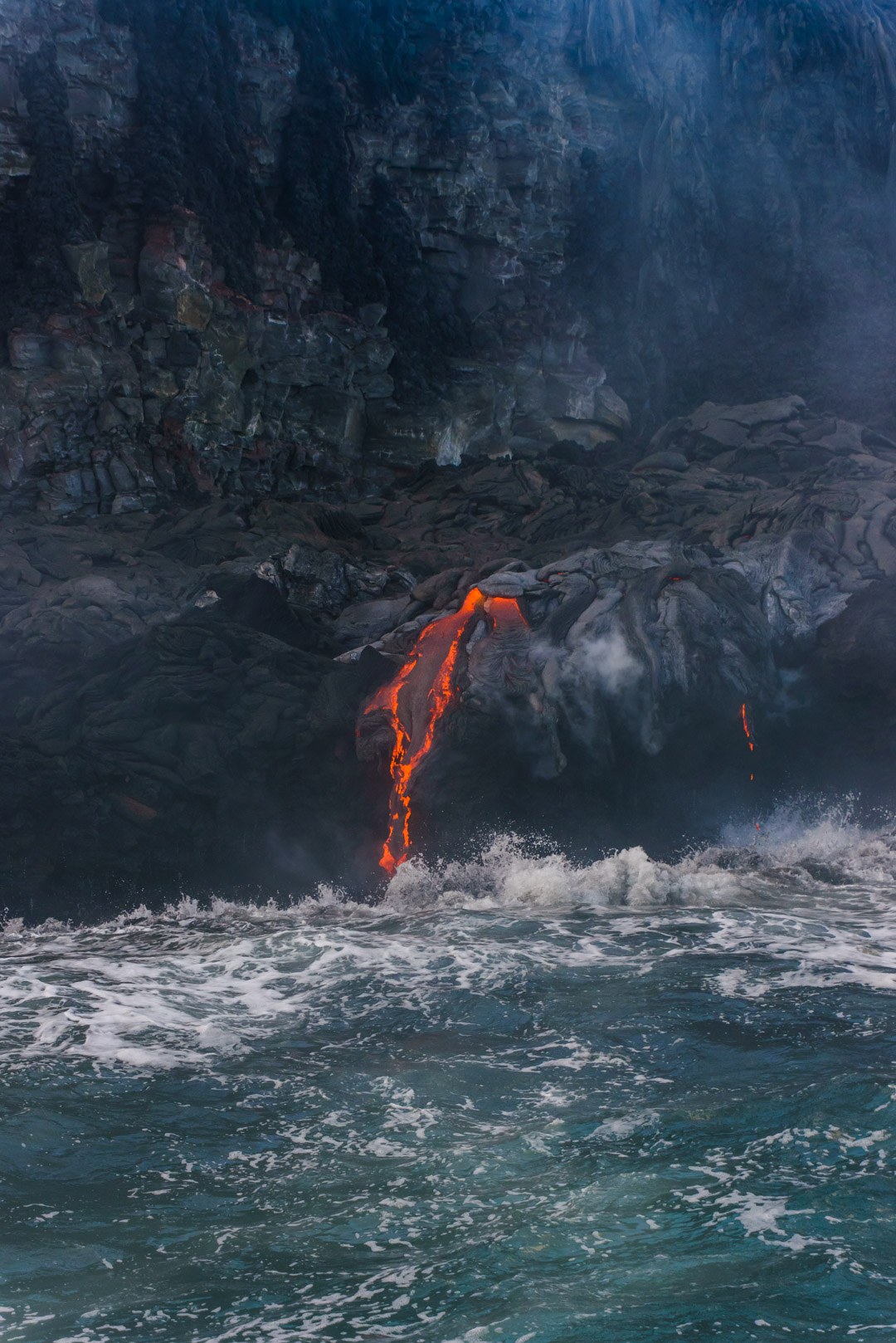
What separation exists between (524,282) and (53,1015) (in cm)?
1955

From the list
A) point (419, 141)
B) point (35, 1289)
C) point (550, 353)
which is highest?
point (419, 141)

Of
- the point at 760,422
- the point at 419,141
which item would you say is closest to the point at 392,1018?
the point at 760,422

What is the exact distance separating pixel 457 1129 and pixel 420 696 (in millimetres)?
7858

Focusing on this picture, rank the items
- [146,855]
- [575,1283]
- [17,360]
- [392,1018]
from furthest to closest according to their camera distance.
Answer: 1. [17,360]
2. [146,855]
3. [392,1018]
4. [575,1283]

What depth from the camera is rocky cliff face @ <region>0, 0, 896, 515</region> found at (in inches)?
748

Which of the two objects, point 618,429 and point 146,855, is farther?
point 618,429

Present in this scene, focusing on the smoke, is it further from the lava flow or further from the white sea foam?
the white sea foam

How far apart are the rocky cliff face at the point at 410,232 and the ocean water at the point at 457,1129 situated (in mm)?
11608

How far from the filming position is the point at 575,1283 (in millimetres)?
4809

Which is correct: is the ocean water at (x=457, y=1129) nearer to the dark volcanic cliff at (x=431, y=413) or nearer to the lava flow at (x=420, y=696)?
the lava flow at (x=420, y=696)

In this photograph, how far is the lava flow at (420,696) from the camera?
13180 millimetres

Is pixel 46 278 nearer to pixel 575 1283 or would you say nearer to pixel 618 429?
pixel 618 429

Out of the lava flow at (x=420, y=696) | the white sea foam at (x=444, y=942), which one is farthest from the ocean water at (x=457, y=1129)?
the lava flow at (x=420, y=696)

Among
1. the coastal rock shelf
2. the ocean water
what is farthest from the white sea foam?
the coastal rock shelf
